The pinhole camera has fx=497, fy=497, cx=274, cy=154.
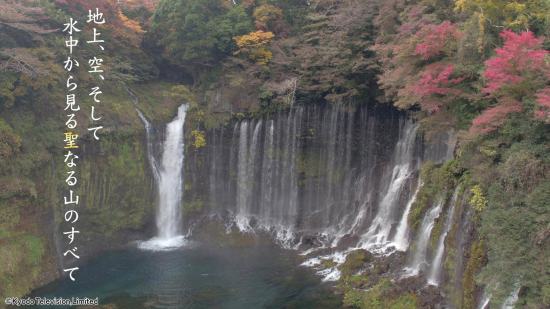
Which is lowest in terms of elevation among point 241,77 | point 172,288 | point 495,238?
point 172,288

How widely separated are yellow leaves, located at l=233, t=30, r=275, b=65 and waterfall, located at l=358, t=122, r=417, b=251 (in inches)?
358

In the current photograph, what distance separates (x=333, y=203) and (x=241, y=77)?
875cm

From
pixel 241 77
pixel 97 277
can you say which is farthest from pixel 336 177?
pixel 97 277

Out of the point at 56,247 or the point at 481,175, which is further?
the point at 56,247

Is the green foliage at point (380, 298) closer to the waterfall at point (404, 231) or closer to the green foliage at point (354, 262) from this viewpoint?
the green foliage at point (354, 262)

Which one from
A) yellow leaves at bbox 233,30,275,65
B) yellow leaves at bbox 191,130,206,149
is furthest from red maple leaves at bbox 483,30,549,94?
yellow leaves at bbox 191,130,206,149

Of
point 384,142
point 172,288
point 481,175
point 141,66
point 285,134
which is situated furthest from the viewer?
point 141,66

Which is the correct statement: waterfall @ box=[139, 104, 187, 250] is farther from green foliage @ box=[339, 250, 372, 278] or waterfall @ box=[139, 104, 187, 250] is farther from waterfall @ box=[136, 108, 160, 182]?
green foliage @ box=[339, 250, 372, 278]

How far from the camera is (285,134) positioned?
2748 centimetres

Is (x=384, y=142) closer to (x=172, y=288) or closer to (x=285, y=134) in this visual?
(x=285, y=134)

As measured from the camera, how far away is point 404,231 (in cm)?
2159

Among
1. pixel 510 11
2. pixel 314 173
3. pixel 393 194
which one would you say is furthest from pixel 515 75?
pixel 314 173

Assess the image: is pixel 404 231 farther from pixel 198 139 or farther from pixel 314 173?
pixel 198 139

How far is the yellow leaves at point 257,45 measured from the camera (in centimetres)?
2825
